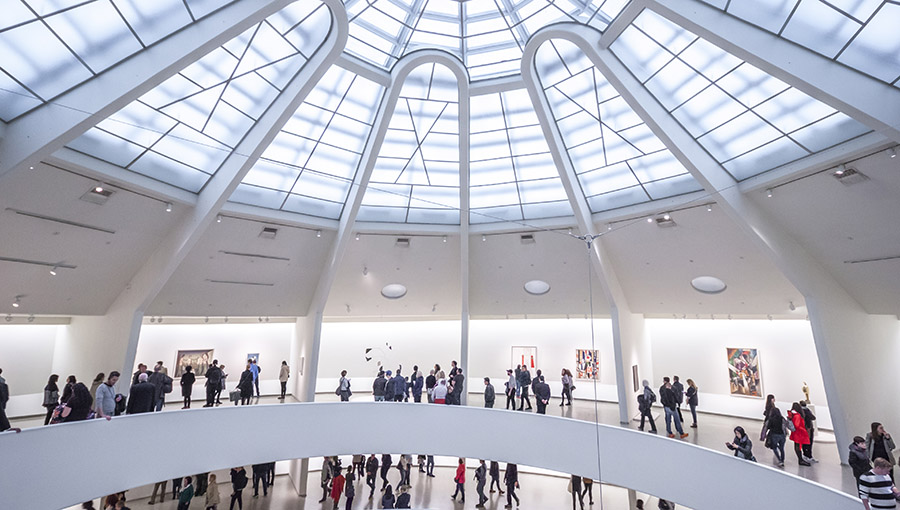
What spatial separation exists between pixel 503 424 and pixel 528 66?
12.6 meters

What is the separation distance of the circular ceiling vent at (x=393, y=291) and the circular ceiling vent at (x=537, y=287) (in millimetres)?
6214

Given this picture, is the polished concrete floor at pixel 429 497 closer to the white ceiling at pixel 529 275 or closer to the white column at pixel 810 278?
the white column at pixel 810 278

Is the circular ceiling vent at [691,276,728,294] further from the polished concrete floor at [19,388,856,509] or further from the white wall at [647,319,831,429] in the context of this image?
the polished concrete floor at [19,388,856,509]

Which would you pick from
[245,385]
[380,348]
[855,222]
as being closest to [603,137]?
[855,222]

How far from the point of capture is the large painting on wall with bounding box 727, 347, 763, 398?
19773 millimetres

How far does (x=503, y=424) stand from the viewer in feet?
54.1

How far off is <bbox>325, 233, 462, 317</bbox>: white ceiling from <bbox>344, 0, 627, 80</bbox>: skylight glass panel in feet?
25.5

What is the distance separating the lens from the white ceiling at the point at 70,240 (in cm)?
1157

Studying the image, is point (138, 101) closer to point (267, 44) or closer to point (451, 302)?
point (267, 44)

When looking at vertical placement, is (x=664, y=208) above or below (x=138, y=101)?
below

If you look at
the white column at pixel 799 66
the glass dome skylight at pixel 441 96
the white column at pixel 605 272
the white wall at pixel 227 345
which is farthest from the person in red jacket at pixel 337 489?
the white column at pixel 799 66

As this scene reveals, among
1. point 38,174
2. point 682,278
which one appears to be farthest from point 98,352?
point 682,278

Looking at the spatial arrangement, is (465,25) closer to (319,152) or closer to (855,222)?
(319,152)

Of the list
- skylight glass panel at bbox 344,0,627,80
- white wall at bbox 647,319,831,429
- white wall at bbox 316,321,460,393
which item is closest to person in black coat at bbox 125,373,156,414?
skylight glass panel at bbox 344,0,627,80
